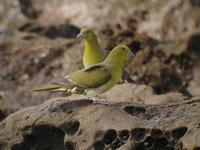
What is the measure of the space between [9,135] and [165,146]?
6.92 feet

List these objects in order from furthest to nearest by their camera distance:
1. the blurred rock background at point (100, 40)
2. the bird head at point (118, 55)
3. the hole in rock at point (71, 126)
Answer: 1. the blurred rock background at point (100, 40)
2. the bird head at point (118, 55)
3. the hole in rock at point (71, 126)

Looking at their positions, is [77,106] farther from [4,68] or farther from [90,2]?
[90,2]

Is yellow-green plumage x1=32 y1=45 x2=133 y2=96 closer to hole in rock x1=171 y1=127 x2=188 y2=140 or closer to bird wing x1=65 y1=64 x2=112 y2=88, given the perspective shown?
bird wing x1=65 y1=64 x2=112 y2=88

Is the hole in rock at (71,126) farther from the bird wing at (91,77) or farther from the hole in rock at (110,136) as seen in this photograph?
the bird wing at (91,77)

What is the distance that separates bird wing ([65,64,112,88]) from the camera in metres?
10.1

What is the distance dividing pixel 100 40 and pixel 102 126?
19.7 ft

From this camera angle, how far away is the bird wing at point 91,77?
10.1 metres

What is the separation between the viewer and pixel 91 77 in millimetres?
10195

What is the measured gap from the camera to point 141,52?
14.9 metres

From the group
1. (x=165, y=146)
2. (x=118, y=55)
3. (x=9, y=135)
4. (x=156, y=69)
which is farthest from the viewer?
(x=156, y=69)

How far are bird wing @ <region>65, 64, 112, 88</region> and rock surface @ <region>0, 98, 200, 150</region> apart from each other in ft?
1.00

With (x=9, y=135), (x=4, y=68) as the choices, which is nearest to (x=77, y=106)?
(x=9, y=135)

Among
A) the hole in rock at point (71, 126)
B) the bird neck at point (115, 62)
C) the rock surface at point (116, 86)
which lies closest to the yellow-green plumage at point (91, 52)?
the rock surface at point (116, 86)

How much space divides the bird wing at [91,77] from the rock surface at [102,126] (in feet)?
1.00
